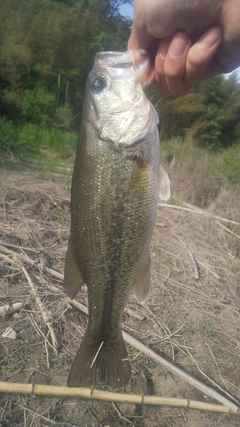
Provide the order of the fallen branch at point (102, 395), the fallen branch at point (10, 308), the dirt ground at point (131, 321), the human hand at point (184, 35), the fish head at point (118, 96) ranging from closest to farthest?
1. the human hand at point (184, 35)
2. the fish head at point (118, 96)
3. the fallen branch at point (102, 395)
4. the dirt ground at point (131, 321)
5. the fallen branch at point (10, 308)

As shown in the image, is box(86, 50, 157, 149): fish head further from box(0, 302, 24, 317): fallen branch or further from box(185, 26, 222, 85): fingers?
box(0, 302, 24, 317): fallen branch

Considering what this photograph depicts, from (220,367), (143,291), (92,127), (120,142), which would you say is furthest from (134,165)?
(220,367)

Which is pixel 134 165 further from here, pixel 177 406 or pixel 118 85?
pixel 177 406

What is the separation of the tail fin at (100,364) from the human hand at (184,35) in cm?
123

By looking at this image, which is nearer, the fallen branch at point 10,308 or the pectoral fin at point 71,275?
the pectoral fin at point 71,275

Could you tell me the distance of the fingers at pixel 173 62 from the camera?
5.75ft

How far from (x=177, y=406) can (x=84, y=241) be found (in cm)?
185

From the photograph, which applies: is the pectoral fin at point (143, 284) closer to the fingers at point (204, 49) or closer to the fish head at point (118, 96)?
the fish head at point (118, 96)

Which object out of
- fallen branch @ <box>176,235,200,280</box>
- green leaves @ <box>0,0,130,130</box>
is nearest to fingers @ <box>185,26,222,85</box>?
fallen branch @ <box>176,235,200,280</box>

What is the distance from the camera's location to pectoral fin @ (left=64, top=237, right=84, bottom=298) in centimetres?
175

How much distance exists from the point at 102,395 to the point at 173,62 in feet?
7.08

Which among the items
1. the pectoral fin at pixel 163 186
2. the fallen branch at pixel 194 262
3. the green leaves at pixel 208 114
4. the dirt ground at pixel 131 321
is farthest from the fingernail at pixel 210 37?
the green leaves at pixel 208 114

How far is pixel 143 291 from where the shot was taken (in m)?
1.87

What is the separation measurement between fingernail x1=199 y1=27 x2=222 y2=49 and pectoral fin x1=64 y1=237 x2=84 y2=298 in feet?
3.27
